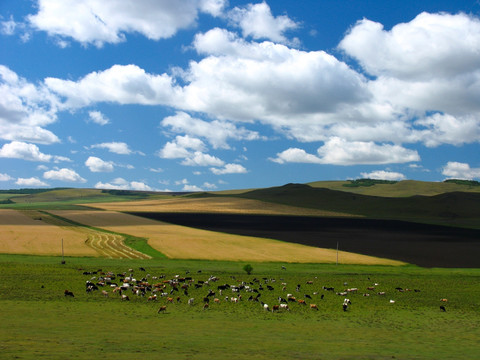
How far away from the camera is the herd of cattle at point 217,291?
33.3 metres

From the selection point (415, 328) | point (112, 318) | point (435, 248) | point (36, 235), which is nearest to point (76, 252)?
point (36, 235)

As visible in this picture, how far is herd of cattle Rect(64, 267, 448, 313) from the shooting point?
33.3 m

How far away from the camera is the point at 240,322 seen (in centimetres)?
2708

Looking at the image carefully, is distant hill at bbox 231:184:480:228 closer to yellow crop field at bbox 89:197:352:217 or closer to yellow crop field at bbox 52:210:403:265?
yellow crop field at bbox 89:197:352:217

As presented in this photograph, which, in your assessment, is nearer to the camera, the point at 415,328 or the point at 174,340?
the point at 174,340

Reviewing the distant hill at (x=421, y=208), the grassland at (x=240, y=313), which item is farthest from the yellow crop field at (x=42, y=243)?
the distant hill at (x=421, y=208)

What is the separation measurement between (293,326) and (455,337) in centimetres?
823

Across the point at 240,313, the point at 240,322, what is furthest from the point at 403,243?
the point at 240,322

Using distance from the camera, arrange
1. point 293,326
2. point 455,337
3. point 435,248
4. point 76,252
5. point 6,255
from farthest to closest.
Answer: point 435,248
point 76,252
point 6,255
point 293,326
point 455,337

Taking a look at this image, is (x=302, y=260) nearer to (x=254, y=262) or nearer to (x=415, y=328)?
(x=254, y=262)

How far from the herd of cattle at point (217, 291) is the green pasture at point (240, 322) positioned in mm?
329

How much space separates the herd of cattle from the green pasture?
0.33 m

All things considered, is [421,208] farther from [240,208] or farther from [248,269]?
[248,269]

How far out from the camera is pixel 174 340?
2170cm
